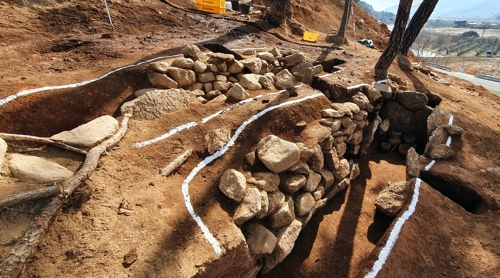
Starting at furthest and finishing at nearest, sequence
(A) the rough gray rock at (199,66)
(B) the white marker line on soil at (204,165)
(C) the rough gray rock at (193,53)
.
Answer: (C) the rough gray rock at (193,53)
(A) the rough gray rock at (199,66)
(B) the white marker line on soil at (204,165)

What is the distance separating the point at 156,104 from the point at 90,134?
3.79 feet

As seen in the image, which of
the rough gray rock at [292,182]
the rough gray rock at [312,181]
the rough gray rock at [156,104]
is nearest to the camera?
the rough gray rock at [292,182]

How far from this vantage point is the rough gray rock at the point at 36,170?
2600 mm

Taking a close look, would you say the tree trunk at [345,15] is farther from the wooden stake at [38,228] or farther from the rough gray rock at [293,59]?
the wooden stake at [38,228]

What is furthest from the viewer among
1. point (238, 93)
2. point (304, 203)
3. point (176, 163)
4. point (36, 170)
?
point (238, 93)

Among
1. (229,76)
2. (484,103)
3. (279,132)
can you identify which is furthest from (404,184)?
(484,103)

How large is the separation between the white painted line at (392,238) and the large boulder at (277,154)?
1.74 meters

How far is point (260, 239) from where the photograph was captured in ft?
11.2

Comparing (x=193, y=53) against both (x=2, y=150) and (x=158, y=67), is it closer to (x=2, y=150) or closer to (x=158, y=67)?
(x=158, y=67)

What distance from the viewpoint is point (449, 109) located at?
686 cm

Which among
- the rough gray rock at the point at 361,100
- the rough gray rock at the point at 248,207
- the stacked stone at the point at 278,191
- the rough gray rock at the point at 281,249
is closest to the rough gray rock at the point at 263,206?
the stacked stone at the point at 278,191

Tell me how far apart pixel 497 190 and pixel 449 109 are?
3040 mm

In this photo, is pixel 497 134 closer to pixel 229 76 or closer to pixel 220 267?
pixel 229 76

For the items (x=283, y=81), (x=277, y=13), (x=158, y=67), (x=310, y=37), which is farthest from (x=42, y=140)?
(x=310, y=37)
